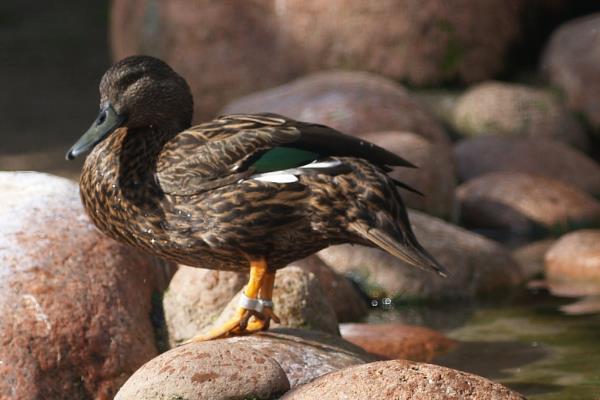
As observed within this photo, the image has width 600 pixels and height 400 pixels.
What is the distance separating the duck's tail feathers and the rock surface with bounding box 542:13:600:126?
7100 millimetres

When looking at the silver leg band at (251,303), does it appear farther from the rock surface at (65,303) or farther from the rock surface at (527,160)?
the rock surface at (527,160)

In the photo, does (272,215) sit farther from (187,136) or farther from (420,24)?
(420,24)

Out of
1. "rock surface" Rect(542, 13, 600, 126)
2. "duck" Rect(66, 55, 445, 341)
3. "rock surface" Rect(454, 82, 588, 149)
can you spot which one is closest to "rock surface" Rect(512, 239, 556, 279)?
"rock surface" Rect(454, 82, 588, 149)

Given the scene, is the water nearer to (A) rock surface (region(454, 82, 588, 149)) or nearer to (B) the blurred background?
(B) the blurred background

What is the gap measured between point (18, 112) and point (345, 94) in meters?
5.64

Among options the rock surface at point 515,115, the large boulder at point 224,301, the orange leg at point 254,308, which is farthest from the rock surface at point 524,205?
the orange leg at point 254,308

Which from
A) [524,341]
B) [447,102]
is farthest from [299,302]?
[447,102]

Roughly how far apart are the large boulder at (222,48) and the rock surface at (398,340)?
5953mm

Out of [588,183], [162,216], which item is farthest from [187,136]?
[588,183]

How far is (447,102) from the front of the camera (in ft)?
39.3

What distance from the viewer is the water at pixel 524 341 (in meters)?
6.15

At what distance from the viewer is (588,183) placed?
1051 centimetres

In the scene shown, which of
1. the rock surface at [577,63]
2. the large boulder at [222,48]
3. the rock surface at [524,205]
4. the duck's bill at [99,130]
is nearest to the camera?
the duck's bill at [99,130]

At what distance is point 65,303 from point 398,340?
6.62 ft
